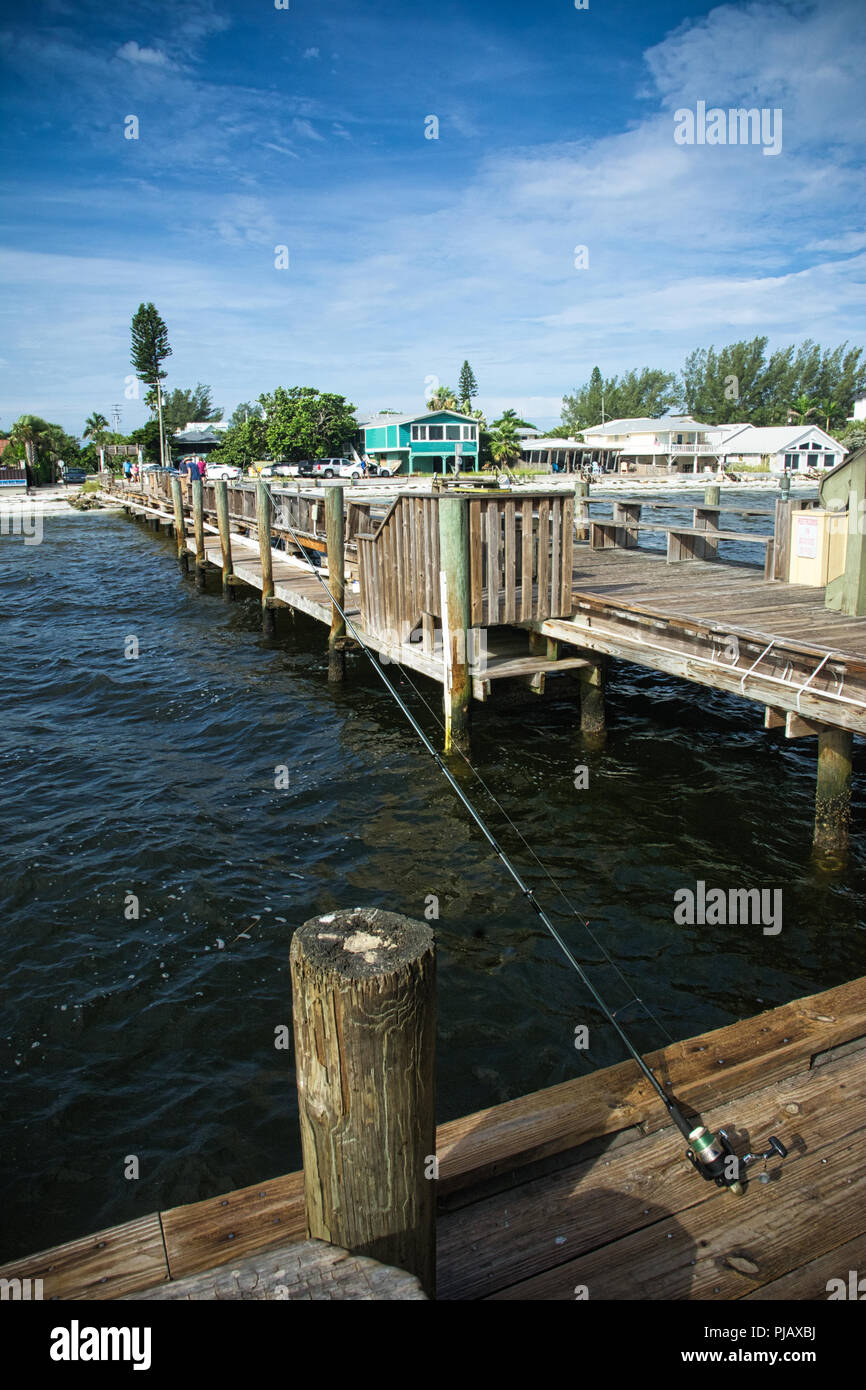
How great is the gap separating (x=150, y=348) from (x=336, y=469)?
1014 inches

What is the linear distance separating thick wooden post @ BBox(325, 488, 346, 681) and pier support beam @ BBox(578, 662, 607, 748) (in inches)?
159

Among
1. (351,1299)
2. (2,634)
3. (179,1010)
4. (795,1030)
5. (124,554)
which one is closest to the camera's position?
(351,1299)

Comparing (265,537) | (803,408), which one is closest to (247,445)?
(265,537)

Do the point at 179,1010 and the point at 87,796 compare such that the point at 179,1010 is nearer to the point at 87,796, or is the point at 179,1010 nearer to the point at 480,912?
the point at 480,912

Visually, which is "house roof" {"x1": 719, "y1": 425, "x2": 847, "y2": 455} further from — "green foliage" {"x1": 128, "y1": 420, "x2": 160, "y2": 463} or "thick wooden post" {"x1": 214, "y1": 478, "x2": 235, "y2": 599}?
"thick wooden post" {"x1": 214, "y1": 478, "x2": 235, "y2": 599}

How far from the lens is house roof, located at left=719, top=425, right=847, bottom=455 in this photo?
9400 cm

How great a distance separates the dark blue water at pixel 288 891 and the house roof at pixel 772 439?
89.8m

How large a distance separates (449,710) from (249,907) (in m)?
3.23

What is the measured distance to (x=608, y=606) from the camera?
958 cm

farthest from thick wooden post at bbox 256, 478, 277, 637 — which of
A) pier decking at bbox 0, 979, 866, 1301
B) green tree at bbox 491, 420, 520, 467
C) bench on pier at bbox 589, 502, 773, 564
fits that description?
green tree at bbox 491, 420, 520, 467

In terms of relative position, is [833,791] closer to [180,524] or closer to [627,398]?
[180,524]

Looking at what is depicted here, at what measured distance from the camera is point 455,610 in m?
9.62

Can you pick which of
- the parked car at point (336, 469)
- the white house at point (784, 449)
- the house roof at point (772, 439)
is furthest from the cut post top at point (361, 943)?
the house roof at point (772, 439)
